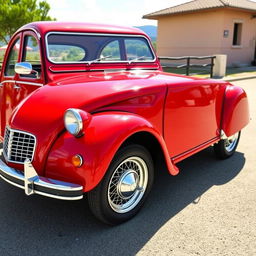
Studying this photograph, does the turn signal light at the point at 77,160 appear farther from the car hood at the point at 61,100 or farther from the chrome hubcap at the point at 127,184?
the chrome hubcap at the point at 127,184

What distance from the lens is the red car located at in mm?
2252

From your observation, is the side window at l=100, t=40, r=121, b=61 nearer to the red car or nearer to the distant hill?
the red car

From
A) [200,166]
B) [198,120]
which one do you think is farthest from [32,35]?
[200,166]

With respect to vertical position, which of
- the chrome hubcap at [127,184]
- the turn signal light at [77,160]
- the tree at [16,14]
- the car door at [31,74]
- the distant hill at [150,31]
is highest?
the tree at [16,14]

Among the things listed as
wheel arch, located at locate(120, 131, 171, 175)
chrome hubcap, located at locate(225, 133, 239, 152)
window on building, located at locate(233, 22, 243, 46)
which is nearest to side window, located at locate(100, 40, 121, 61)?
wheel arch, located at locate(120, 131, 171, 175)

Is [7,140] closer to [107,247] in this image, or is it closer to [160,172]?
[107,247]

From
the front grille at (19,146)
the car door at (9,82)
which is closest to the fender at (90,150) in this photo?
the front grille at (19,146)

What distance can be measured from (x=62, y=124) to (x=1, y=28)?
67.1ft

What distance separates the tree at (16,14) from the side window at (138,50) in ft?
59.3

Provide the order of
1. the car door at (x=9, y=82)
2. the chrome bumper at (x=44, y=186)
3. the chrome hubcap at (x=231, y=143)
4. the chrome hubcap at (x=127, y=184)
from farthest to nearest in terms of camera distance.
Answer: the chrome hubcap at (x=231, y=143)
the car door at (x=9, y=82)
the chrome hubcap at (x=127, y=184)
the chrome bumper at (x=44, y=186)

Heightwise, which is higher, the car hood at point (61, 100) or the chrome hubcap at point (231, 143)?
the car hood at point (61, 100)

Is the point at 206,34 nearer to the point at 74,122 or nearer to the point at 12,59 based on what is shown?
the point at 12,59

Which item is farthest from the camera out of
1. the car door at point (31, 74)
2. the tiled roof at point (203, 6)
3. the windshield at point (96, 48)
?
the tiled roof at point (203, 6)

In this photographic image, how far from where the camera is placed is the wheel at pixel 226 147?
13.2 feet
